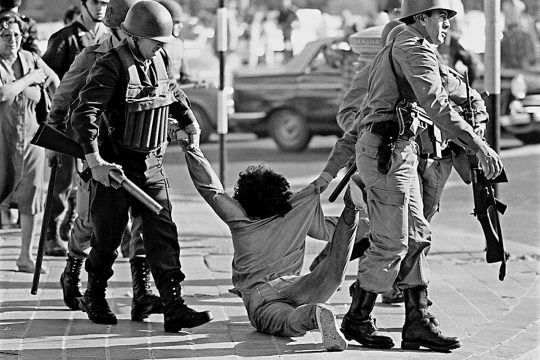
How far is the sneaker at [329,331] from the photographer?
7.05 meters

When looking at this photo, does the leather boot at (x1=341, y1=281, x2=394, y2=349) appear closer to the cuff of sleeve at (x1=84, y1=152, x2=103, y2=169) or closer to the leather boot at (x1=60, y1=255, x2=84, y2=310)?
the cuff of sleeve at (x1=84, y1=152, x2=103, y2=169)

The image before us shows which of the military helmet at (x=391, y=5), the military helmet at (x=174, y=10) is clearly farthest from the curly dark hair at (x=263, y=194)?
the military helmet at (x=174, y=10)

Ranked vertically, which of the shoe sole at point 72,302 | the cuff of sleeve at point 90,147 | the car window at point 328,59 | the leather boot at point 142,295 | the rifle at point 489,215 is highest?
the cuff of sleeve at point 90,147

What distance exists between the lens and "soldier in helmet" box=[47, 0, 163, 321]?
800cm

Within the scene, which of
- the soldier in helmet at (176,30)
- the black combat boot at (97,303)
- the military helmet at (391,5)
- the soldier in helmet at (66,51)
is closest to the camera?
the black combat boot at (97,303)

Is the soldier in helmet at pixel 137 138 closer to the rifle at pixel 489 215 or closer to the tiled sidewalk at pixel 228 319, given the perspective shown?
the tiled sidewalk at pixel 228 319

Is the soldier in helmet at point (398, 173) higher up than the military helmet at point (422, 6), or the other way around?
the military helmet at point (422, 6)

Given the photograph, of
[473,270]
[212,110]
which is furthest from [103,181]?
[212,110]

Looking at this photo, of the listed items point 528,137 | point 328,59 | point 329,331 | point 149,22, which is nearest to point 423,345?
point 329,331

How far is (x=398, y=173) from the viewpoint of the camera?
721 cm

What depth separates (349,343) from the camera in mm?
7410

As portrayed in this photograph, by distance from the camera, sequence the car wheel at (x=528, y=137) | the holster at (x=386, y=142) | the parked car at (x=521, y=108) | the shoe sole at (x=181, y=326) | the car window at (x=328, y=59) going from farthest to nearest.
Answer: the car wheel at (x=528, y=137) < the parked car at (x=521, y=108) < the car window at (x=328, y=59) < the shoe sole at (x=181, y=326) < the holster at (x=386, y=142)

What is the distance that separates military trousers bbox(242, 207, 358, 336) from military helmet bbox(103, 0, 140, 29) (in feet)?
6.15

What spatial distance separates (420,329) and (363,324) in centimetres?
32
